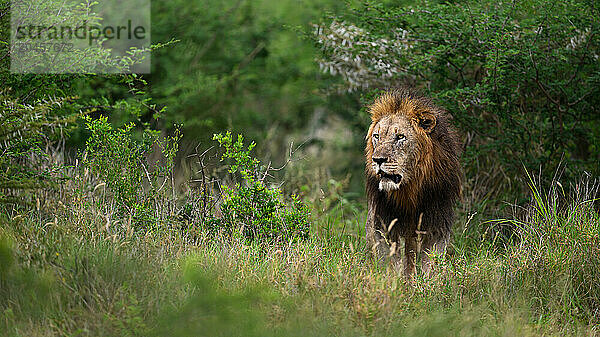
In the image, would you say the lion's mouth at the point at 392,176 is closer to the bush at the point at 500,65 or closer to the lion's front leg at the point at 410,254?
the lion's front leg at the point at 410,254

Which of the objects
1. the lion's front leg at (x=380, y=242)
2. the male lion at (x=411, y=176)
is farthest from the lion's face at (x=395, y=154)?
the lion's front leg at (x=380, y=242)

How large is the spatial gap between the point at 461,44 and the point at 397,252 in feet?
9.47

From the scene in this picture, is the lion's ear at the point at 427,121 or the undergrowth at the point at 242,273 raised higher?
the lion's ear at the point at 427,121

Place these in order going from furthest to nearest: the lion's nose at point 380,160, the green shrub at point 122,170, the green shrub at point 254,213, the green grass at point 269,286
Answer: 1. the green shrub at point 254,213
2. the green shrub at point 122,170
3. the lion's nose at point 380,160
4. the green grass at point 269,286

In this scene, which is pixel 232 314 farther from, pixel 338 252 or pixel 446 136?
pixel 446 136

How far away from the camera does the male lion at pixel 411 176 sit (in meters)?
6.02

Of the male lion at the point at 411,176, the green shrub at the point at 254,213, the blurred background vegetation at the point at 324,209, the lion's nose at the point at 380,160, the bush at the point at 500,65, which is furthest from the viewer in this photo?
the bush at the point at 500,65

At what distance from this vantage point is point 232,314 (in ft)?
15.2

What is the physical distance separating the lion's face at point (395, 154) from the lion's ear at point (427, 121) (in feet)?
0.40

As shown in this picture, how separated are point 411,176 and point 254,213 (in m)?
1.80

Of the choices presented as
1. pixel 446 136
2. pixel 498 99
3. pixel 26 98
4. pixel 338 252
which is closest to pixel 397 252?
pixel 338 252

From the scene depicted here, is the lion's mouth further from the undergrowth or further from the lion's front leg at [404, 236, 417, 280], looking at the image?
the undergrowth

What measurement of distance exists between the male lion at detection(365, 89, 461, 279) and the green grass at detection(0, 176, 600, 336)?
30cm

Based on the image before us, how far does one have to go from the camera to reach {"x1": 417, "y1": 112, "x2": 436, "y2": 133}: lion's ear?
619cm
